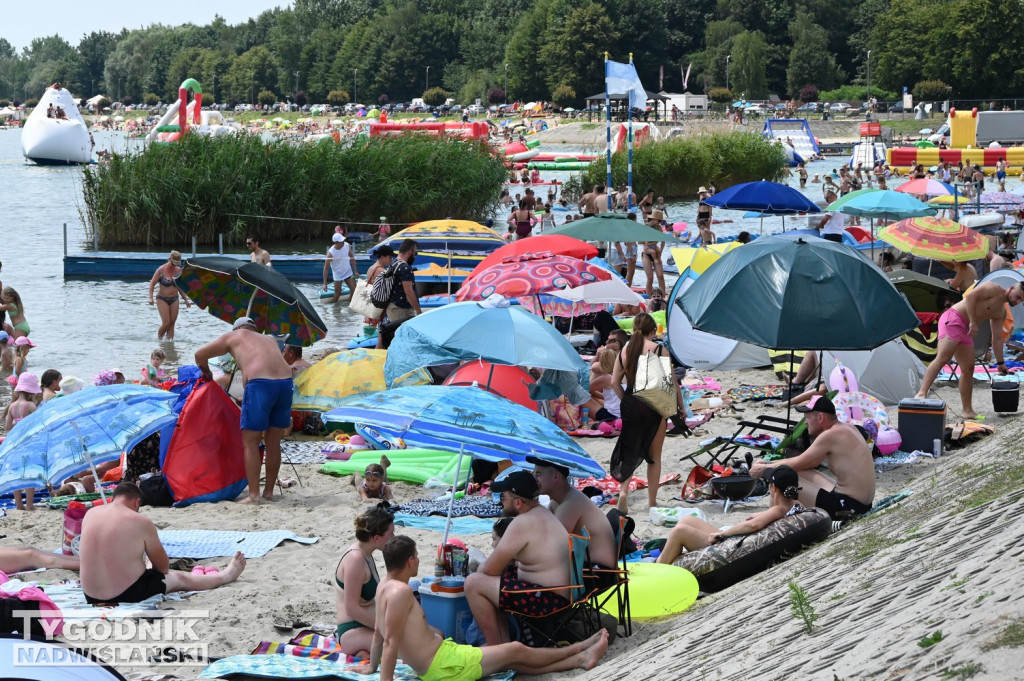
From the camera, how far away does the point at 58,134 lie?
203ft

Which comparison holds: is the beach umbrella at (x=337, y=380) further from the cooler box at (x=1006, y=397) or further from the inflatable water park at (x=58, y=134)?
the inflatable water park at (x=58, y=134)

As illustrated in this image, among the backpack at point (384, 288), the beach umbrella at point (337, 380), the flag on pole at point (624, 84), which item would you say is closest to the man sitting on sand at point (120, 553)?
the beach umbrella at point (337, 380)

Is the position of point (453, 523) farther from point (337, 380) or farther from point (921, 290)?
point (921, 290)

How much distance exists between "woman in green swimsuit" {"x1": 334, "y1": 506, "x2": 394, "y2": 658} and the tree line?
3094 inches

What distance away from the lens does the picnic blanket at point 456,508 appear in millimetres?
8508

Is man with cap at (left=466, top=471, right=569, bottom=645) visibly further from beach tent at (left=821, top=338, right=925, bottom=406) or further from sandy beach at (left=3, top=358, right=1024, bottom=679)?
beach tent at (left=821, top=338, right=925, bottom=406)

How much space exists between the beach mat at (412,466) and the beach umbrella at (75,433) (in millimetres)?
1676

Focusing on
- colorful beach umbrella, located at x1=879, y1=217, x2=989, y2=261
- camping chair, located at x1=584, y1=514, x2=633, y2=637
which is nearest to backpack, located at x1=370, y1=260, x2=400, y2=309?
colorful beach umbrella, located at x1=879, y1=217, x2=989, y2=261

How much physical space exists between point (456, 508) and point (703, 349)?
5435 millimetres

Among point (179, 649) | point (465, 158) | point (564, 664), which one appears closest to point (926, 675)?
point (564, 664)

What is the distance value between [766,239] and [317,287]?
551 inches

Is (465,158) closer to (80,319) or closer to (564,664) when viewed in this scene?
(80,319)

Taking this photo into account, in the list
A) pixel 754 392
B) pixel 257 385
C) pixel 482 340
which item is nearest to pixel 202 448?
pixel 257 385

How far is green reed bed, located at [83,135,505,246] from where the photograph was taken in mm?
25609
